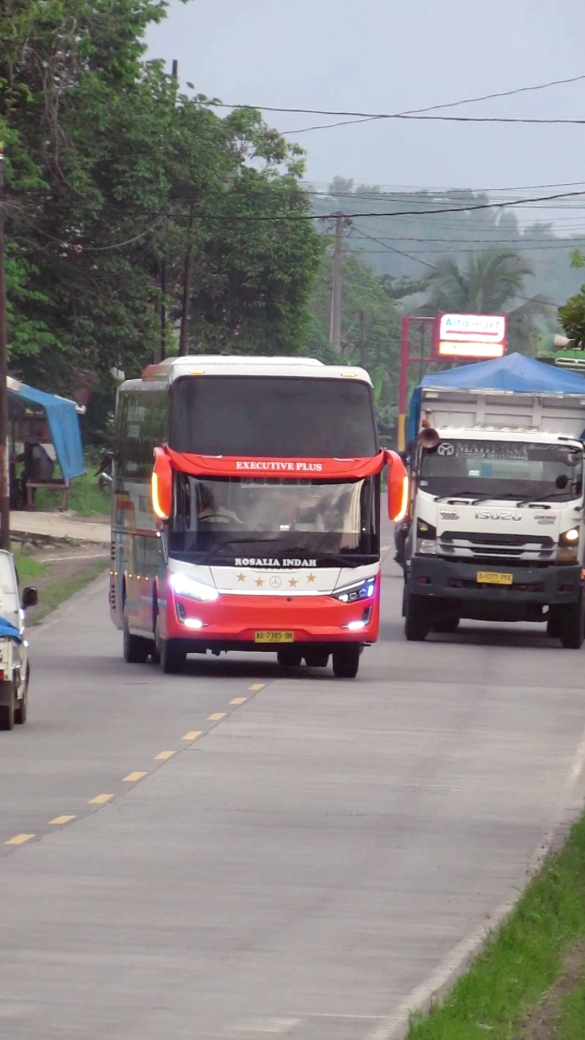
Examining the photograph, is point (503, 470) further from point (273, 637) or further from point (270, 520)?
point (273, 637)

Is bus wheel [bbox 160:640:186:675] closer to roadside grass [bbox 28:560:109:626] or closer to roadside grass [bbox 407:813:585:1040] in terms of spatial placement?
roadside grass [bbox 28:560:109:626]

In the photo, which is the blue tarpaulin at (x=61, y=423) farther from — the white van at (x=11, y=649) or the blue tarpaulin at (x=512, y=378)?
the white van at (x=11, y=649)

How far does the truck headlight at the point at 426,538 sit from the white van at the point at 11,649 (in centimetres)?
994

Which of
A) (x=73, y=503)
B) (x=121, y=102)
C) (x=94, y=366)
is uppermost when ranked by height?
(x=121, y=102)

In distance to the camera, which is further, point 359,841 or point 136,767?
point 136,767

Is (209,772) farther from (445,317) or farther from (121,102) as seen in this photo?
(445,317)

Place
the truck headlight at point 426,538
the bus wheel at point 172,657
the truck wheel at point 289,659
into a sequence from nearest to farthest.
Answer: the bus wheel at point 172,657, the truck wheel at point 289,659, the truck headlight at point 426,538

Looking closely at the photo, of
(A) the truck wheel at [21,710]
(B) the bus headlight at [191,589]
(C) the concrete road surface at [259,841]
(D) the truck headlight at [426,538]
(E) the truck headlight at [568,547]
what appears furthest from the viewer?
(D) the truck headlight at [426,538]

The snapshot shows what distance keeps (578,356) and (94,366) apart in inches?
603


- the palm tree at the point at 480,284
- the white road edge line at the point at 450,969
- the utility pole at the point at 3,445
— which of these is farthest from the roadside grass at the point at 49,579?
the palm tree at the point at 480,284

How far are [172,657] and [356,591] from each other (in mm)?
2269

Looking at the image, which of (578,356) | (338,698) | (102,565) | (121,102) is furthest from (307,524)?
(121,102)

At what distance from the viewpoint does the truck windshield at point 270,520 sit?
75.0 ft

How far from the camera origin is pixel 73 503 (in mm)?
58438
